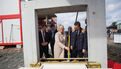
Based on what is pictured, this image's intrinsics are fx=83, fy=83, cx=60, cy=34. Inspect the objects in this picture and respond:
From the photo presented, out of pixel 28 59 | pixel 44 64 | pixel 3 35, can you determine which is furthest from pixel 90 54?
pixel 3 35

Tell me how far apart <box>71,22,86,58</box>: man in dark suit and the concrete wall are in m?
0.47

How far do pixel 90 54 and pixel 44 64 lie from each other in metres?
0.88

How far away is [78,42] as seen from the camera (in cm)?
211

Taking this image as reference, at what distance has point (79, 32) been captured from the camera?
215 cm

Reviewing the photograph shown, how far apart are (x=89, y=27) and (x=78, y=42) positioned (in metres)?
0.69

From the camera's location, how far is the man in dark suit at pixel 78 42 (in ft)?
6.70

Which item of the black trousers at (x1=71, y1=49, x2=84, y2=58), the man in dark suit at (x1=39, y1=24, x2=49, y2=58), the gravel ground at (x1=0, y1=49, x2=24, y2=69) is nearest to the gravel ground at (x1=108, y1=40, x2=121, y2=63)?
the black trousers at (x1=71, y1=49, x2=84, y2=58)

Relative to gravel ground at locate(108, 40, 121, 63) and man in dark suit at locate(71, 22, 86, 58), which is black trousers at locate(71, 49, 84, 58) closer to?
man in dark suit at locate(71, 22, 86, 58)

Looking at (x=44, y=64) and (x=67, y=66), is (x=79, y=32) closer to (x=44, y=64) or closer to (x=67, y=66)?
(x=67, y=66)

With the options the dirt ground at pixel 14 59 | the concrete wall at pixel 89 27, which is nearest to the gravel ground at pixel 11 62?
the dirt ground at pixel 14 59

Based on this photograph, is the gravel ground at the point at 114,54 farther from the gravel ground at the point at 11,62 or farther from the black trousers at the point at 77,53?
the gravel ground at the point at 11,62

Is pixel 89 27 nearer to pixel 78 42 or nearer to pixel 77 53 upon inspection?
pixel 78 42

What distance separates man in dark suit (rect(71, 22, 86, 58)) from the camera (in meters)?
2.04

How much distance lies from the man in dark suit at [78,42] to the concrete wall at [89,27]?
0.47m
